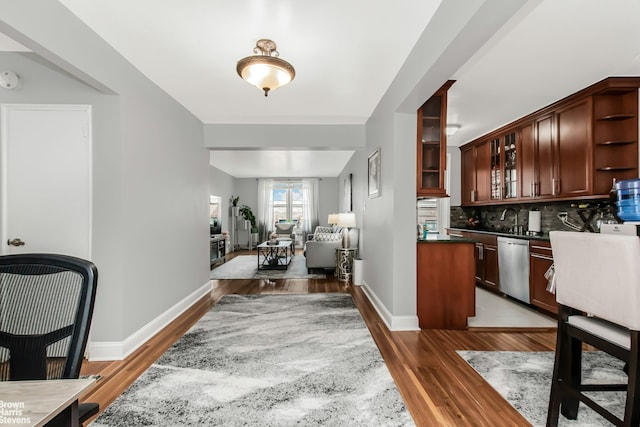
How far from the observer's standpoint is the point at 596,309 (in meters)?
1.50

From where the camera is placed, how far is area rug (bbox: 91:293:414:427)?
1793 mm

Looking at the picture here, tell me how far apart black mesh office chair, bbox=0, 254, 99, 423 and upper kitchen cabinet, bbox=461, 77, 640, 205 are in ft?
14.5

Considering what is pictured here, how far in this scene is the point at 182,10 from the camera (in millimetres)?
2027

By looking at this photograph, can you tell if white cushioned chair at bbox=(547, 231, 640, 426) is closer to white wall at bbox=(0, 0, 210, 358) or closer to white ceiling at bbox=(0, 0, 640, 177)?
white ceiling at bbox=(0, 0, 640, 177)

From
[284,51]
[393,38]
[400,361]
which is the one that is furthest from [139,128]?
[400,361]

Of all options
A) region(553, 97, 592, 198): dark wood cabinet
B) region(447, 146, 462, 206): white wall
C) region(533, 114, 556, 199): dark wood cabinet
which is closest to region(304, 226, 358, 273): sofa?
region(447, 146, 462, 206): white wall

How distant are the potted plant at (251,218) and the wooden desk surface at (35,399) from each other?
9647 mm

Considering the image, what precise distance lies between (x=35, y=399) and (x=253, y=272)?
221 inches

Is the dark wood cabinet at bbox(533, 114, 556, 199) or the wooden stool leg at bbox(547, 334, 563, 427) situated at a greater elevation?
the dark wood cabinet at bbox(533, 114, 556, 199)

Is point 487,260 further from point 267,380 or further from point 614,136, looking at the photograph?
point 267,380

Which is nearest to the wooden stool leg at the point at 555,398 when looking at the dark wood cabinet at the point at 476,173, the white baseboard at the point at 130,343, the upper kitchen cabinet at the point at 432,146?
the upper kitchen cabinet at the point at 432,146

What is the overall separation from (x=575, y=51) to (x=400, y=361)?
2928 millimetres

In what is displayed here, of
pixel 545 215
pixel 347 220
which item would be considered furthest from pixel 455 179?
pixel 347 220

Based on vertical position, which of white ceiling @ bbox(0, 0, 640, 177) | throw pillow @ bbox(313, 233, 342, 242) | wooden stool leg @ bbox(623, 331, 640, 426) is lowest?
wooden stool leg @ bbox(623, 331, 640, 426)
